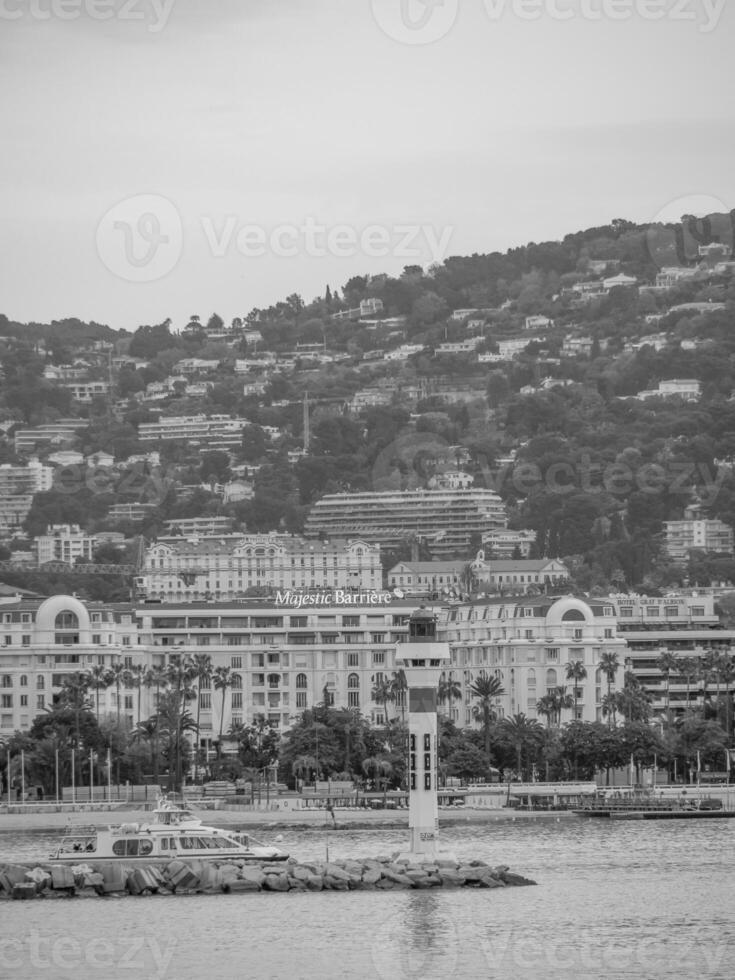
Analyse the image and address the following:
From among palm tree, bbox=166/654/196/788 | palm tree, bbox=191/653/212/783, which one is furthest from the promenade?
palm tree, bbox=191/653/212/783

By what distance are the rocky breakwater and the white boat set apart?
3.69 m

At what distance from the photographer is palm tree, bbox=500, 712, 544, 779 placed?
528ft

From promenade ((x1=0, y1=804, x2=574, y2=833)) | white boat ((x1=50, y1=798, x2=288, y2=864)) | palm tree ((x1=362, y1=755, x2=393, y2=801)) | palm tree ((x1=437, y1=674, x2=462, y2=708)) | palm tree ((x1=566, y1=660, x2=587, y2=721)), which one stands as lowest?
white boat ((x1=50, y1=798, x2=288, y2=864))

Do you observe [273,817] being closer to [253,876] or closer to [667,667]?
[253,876]

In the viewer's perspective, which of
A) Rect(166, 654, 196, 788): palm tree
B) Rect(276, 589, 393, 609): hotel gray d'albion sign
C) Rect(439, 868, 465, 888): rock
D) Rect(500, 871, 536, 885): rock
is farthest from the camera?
Rect(276, 589, 393, 609): hotel gray d'albion sign

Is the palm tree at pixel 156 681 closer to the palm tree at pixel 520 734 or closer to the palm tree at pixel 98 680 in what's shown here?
the palm tree at pixel 98 680

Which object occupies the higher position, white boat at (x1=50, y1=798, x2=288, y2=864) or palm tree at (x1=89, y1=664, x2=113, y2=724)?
palm tree at (x1=89, y1=664, x2=113, y2=724)

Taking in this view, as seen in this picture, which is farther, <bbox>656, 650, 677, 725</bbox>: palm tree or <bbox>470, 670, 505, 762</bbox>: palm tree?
<bbox>656, 650, 677, 725</bbox>: palm tree

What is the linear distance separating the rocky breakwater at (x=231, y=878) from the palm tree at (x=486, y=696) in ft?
196

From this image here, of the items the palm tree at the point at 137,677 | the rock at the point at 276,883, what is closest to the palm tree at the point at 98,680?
the palm tree at the point at 137,677

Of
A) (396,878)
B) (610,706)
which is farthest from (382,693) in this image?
(396,878)

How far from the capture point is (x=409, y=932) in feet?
297

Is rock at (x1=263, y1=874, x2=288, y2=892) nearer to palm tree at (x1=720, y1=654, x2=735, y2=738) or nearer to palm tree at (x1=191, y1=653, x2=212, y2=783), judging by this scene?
palm tree at (x1=191, y1=653, x2=212, y2=783)

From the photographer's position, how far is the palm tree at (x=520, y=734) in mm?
160875
